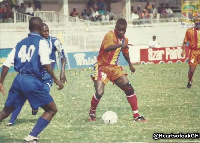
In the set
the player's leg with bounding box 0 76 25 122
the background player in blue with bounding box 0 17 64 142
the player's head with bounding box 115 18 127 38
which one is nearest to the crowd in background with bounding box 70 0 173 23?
the player's head with bounding box 115 18 127 38

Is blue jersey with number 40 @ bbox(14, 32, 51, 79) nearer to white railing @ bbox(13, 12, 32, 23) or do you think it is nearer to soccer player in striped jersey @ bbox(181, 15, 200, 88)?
soccer player in striped jersey @ bbox(181, 15, 200, 88)

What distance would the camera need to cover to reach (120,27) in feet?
33.7

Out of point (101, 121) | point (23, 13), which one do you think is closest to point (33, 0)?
point (23, 13)

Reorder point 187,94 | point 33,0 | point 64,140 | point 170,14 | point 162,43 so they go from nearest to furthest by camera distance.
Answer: point 64,140 < point 187,94 < point 162,43 < point 33,0 < point 170,14

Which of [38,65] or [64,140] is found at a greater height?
[38,65]

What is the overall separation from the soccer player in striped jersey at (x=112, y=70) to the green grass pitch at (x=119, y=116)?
15.5 inches

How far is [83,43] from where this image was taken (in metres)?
29.5

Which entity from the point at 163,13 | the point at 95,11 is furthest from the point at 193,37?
the point at 163,13

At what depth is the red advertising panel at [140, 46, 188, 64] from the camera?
2947cm

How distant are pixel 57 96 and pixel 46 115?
7.91m

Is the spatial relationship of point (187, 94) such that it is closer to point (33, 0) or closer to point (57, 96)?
point (57, 96)

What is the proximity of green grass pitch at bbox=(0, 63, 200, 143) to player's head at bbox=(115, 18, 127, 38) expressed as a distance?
5.86 feet

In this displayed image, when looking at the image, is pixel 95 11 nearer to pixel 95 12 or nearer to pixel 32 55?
pixel 95 12

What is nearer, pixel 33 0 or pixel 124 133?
pixel 124 133
